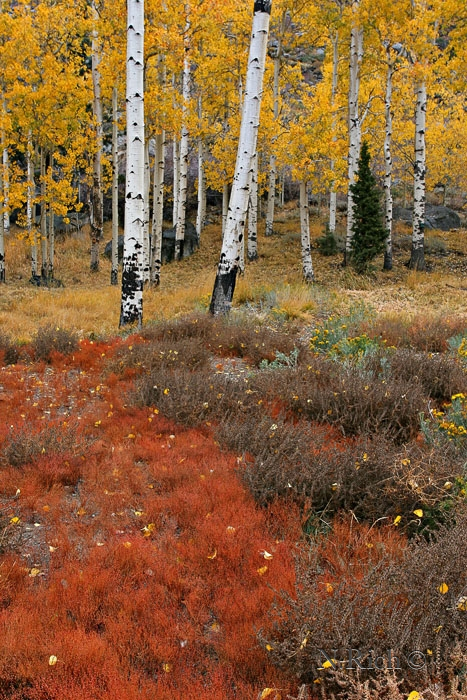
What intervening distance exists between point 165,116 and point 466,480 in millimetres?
13126

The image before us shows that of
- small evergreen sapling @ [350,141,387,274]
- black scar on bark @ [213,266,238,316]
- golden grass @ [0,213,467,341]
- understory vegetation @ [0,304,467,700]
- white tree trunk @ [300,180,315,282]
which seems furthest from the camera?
small evergreen sapling @ [350,141,387,274]

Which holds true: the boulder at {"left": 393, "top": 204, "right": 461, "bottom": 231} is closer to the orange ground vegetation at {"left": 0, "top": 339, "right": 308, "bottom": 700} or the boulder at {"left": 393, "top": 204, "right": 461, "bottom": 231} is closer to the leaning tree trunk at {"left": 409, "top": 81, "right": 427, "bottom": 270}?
the leaning tree trunk at {"left": 409, "top": 81, "right": 427, "bottom": 270}

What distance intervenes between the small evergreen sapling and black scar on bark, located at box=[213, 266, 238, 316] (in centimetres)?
897

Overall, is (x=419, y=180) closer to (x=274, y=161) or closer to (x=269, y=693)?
(x=274, y=161)

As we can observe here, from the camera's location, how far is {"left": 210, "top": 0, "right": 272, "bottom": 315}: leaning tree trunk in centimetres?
817

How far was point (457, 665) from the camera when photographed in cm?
189

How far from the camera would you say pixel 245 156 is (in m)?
8.46

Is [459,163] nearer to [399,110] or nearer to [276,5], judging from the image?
[399,110]

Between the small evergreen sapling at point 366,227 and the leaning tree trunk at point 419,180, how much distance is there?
1286 mm

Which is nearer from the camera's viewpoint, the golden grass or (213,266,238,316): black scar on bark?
(213,266,238,316): black scar on bark

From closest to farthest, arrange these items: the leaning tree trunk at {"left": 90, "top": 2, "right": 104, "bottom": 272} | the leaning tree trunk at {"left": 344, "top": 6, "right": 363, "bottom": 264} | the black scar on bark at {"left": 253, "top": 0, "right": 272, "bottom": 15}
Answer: the black scar on bark at {"left": 253, "top": 0, "right": 272, "bottom": 15}
the leaning tree trunk at {"left": 344, "top": 6, "right": 363, "bottom": 264}
the leaning tree trunk at {"left": 90, "top": 2, "right": 104, "bottom": 272}

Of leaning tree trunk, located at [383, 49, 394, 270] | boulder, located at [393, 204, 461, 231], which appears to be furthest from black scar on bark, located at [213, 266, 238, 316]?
boulder, located at [393, 204, 461, 231]

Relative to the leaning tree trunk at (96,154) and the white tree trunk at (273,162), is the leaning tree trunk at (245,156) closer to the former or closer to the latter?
the white tree trunk at (273,162)

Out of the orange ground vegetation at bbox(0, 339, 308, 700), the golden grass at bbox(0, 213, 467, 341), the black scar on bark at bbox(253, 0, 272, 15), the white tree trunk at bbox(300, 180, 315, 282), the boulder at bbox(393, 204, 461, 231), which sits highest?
the black scar on bark at bbox(253, 0, 272, 15)
